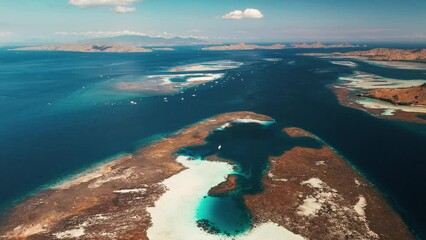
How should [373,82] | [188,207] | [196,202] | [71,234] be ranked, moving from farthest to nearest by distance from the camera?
[373,82]
[196,202]
[188,207]
[71,234]

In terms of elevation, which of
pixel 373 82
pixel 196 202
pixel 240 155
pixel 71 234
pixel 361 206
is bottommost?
pixel 361 206

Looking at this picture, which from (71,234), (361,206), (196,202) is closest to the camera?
(71,234)

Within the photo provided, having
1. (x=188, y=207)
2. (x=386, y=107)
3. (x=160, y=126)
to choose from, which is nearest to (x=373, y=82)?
(x=386, y=107)

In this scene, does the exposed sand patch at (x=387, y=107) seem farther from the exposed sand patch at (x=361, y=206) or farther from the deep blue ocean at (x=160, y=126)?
the exposed sand patch at (x=361, y=206)

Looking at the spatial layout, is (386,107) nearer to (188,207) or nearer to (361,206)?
(361,206)

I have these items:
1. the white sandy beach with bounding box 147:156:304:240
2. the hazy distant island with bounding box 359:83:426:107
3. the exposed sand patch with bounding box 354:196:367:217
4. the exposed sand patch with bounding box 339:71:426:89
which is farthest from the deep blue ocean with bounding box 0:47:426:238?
the white sandy beach with bounding box 147:156:304:240

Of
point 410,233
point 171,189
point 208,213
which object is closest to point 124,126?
point 171,189
